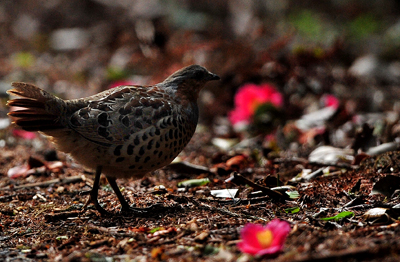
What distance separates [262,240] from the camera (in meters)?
2.77

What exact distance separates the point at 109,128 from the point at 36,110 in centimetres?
61

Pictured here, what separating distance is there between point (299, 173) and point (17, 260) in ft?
9.80

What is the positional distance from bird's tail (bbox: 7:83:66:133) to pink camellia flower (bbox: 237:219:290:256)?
212cm

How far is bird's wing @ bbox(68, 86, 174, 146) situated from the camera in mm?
4254

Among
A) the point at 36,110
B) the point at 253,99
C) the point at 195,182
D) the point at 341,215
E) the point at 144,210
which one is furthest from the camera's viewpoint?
the point at 253,99

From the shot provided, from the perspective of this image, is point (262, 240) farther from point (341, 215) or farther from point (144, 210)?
point (144, 210)

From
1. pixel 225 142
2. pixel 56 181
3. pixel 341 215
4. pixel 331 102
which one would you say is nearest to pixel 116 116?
pixel 56 181

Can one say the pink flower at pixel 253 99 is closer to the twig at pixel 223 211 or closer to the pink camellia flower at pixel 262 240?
the twig at pixel 223 211

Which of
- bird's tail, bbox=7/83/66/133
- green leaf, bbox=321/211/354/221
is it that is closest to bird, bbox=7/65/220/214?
bird's tail, bbox=7/83/66/133

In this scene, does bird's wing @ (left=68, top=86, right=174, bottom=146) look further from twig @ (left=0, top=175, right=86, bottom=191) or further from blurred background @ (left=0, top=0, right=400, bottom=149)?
blurred background @ (left=0, top=0, right=400, bottom=149)

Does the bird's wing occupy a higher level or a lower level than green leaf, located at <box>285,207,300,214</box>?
higher

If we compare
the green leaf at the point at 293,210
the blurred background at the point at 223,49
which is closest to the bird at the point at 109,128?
the green leaf at the point at 293,210

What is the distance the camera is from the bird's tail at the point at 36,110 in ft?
13.4

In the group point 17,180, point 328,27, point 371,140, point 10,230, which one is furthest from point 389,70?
point 10,230
